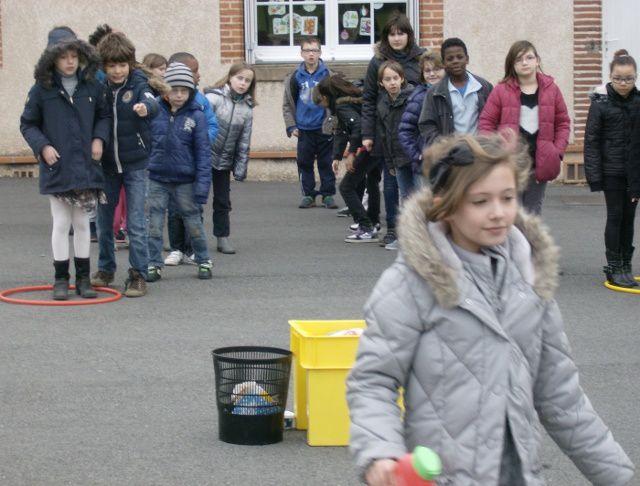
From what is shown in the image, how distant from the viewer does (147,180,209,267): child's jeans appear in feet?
35.5

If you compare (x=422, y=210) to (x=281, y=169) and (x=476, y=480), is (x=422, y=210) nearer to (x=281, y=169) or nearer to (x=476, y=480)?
(x=476, y=480)

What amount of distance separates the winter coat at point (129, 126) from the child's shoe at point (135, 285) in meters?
0.80

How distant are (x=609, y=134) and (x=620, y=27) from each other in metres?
7.66

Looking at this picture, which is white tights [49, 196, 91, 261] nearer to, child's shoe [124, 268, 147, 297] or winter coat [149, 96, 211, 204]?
child's shoe [124, 268, 147, 297]

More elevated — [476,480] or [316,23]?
[316,23]

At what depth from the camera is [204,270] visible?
436 inches

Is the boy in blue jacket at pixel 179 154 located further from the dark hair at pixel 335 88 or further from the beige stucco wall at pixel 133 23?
the beige stucco wall at pixel 133 23

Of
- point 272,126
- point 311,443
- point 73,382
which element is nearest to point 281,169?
point 272,126

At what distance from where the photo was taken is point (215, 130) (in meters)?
11.7

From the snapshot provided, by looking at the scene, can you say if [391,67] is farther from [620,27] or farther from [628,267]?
[620,27]

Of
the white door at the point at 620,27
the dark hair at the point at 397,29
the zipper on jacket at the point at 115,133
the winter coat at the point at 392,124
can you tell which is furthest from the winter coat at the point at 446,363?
the white door at the point at 620,27

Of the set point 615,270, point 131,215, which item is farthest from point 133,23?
point 615,270

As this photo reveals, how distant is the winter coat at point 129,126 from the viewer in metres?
10.3

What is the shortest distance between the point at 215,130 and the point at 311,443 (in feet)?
18.3
